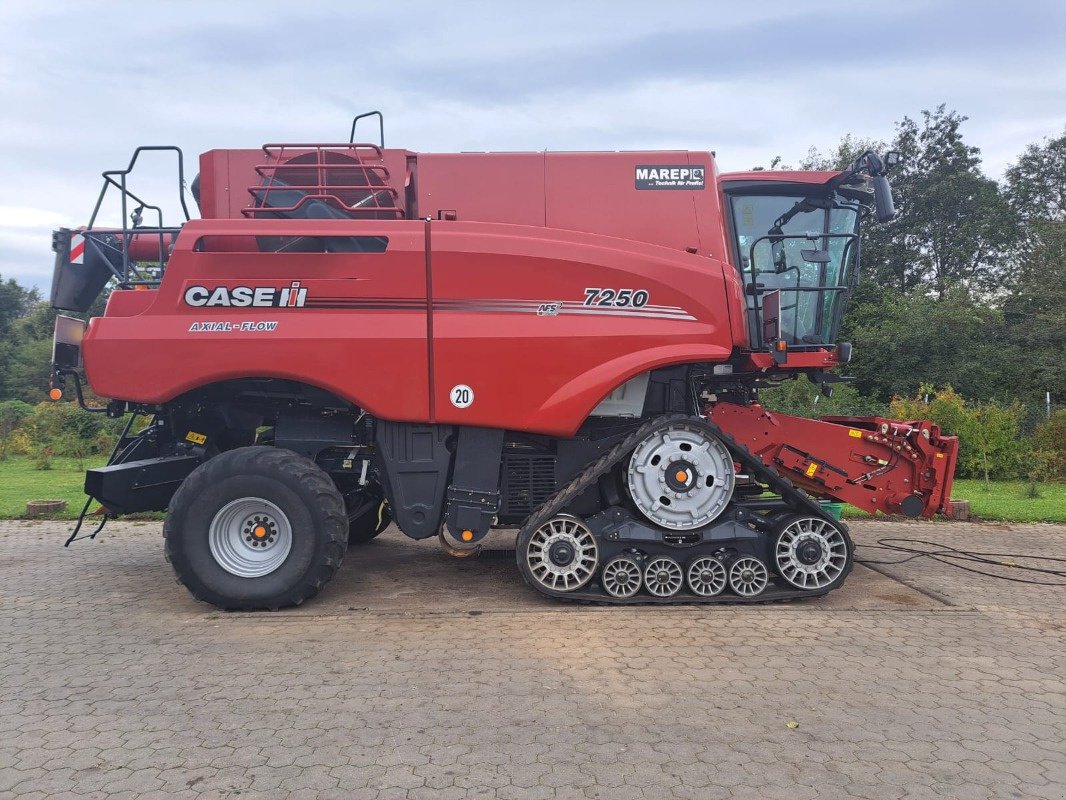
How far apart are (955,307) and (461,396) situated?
22.8 m

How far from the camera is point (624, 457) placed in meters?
6.05

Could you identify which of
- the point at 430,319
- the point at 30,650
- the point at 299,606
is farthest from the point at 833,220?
the point at 30,650

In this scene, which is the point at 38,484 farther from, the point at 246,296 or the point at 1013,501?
the point at 1013,501

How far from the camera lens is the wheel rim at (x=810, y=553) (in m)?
6.06

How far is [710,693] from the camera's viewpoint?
4.32 metres

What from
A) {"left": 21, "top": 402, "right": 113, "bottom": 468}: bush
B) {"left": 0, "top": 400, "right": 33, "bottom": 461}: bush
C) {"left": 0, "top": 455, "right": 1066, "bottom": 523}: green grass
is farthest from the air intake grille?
{"left": 0, "top": 400, "right": 33, "bottom": 461}: bush

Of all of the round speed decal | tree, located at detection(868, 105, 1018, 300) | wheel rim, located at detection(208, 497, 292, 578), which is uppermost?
tree, located at detection(868, 105, 1018, 300)

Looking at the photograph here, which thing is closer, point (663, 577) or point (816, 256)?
point (663, 577)

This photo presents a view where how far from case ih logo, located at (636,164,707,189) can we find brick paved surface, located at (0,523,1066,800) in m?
3.39

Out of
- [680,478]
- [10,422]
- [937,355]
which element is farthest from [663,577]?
[10,422]

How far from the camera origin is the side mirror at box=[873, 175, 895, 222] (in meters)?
5.81

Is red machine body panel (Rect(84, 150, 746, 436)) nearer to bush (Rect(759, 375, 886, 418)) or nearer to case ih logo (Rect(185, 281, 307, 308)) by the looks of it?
case ih logo (Rect(185, 281, 307, 308))

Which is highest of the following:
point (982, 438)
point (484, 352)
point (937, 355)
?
point (937, 355)

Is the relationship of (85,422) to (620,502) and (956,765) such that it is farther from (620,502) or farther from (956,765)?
(956,765)
